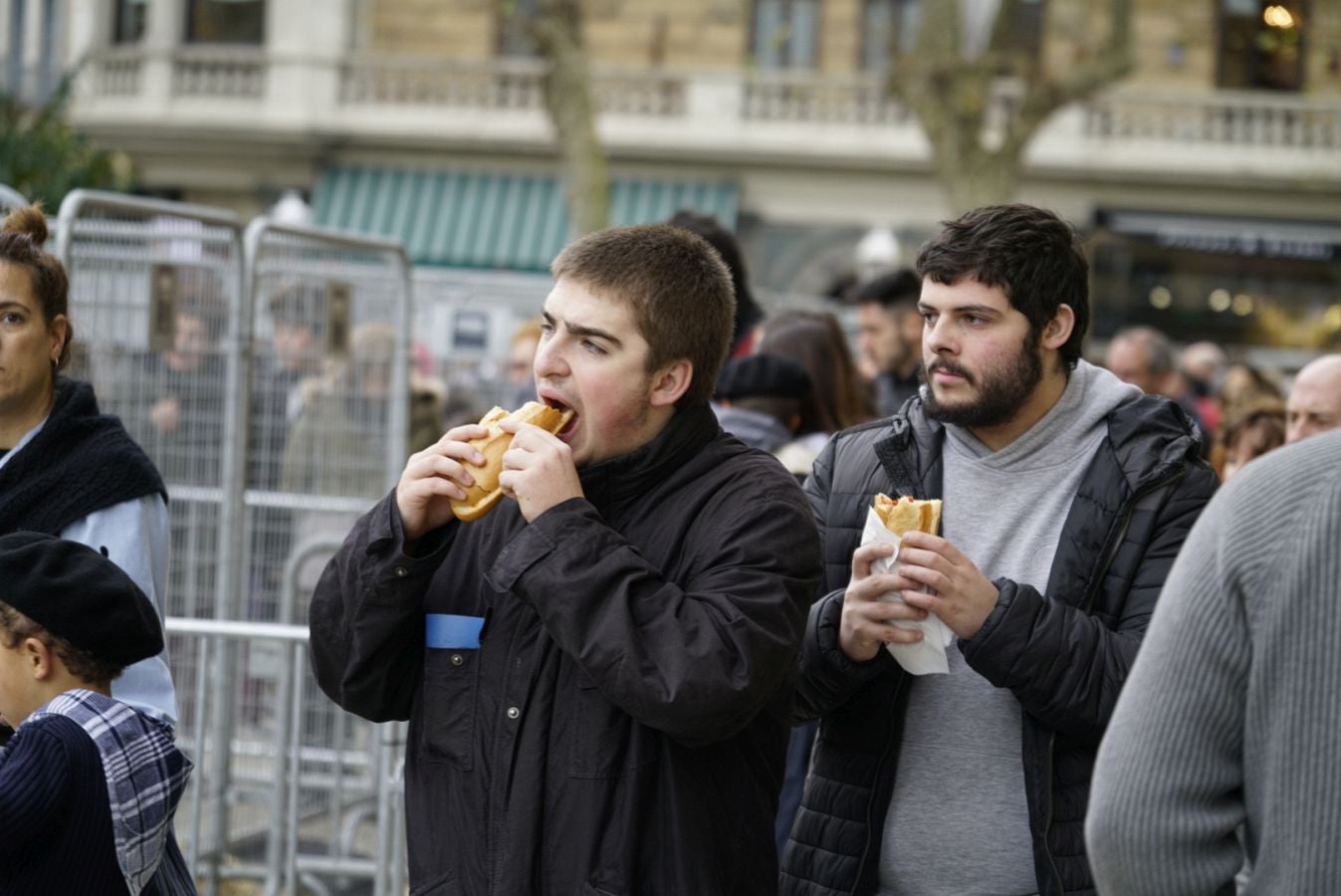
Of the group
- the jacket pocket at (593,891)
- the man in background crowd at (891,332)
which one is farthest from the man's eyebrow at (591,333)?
the man in background crowd at (891,332)

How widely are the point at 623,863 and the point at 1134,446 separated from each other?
1.24 m

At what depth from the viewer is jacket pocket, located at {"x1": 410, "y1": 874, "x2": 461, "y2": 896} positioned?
112 inches

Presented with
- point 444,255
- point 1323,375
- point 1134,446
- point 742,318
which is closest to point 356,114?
point 444,255

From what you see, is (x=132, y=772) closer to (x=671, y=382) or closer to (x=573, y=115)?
(x=671, y=382)

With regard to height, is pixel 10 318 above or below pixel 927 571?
above

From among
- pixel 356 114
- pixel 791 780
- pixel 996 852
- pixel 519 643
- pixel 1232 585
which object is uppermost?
pixel 356 114

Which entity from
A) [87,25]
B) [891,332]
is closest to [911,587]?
[891,332]

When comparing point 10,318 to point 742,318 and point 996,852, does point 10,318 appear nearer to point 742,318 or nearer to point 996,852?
point 996,852

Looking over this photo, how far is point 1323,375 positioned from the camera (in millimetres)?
5660

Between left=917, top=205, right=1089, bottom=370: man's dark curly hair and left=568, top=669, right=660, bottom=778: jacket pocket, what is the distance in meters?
1.08

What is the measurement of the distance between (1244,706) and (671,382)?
3.89ft

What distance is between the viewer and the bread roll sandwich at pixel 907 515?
3.11m

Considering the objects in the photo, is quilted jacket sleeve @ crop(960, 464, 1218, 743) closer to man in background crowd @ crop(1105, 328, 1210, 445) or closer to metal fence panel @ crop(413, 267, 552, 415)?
man in background crowd @ crop(1105, 328, 1210, 445)

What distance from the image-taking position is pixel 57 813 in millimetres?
3023
